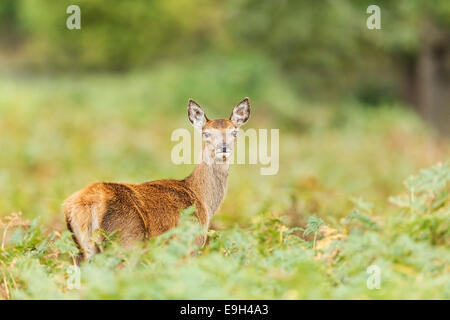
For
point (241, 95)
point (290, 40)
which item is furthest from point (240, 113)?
point (241, 95)

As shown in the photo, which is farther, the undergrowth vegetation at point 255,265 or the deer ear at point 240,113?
the deer ear at point 240,113

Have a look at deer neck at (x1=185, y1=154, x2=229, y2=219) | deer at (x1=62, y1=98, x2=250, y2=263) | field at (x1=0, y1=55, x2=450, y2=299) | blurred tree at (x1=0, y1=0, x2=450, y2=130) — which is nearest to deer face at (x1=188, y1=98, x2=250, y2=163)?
deer at (x1=62, y1=98, x2=250, y2=263)

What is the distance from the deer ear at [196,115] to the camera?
224 inches

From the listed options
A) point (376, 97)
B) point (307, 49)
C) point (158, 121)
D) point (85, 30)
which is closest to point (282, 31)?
point (307, 49)

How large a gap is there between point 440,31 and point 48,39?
1598cm

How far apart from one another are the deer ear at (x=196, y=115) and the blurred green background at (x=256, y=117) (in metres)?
0.95

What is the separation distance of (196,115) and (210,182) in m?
0.61

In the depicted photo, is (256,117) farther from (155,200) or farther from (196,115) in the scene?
(155,200)

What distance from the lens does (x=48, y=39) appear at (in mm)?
29812

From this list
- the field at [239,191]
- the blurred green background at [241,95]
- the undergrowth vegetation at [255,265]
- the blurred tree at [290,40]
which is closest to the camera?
the undergrowth vegetation at [255,265]

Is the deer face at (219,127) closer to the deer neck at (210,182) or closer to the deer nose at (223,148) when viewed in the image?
the deer nose at (223,148)

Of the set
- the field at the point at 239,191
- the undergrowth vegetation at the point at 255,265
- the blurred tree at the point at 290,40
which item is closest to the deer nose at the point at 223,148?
the field at the point at 239,191

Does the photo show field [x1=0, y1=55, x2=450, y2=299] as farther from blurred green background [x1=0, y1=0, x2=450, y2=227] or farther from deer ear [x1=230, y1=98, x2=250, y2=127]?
deer ear [x1=230, y1=98, x2=250, y2=127]

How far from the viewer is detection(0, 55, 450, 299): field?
422cm
